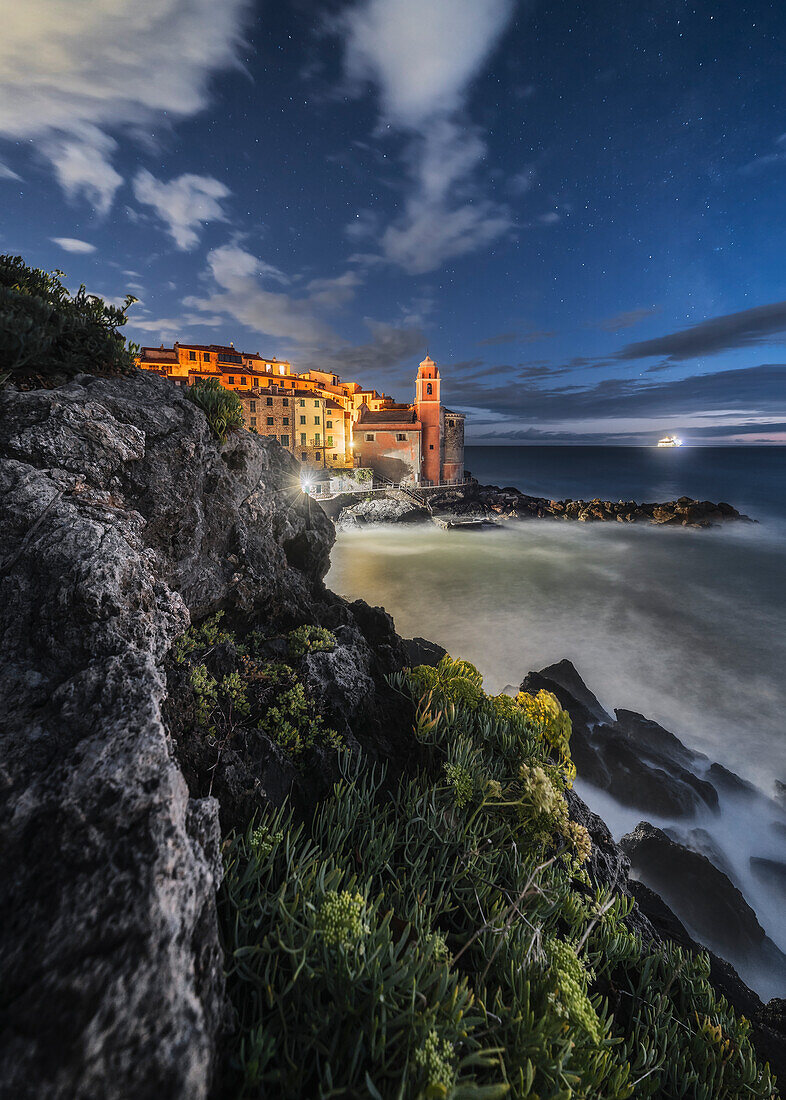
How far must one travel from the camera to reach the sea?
11258 mm

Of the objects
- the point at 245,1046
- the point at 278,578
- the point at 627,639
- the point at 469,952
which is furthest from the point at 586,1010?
the point at 627,639

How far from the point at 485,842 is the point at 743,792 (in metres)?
10.3

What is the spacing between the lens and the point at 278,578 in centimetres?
575

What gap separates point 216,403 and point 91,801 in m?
5.02

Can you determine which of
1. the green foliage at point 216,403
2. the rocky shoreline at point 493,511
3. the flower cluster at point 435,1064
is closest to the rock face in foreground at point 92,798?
the flower cluster at point 435,1064

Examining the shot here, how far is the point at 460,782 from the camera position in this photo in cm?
353

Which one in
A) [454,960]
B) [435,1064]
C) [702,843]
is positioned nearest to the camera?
[435,1064]

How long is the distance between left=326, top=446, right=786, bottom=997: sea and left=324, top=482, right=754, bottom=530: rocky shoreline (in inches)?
80.8

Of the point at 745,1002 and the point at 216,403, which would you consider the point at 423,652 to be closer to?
the point at 745,1002

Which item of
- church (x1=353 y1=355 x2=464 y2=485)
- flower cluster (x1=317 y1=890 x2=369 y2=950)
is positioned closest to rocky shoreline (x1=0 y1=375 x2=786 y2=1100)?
flower cluster (x1=317 y1=890 x2=369 y2=950)

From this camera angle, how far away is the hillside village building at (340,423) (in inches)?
1762

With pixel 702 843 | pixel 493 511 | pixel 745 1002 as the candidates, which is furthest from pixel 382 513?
pixel 745 1002

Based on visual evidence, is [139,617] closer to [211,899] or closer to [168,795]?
[168,795]

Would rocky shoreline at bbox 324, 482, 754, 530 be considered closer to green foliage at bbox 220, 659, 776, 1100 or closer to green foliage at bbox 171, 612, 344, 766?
green foliage at bbox 171, 612, 344, 766
